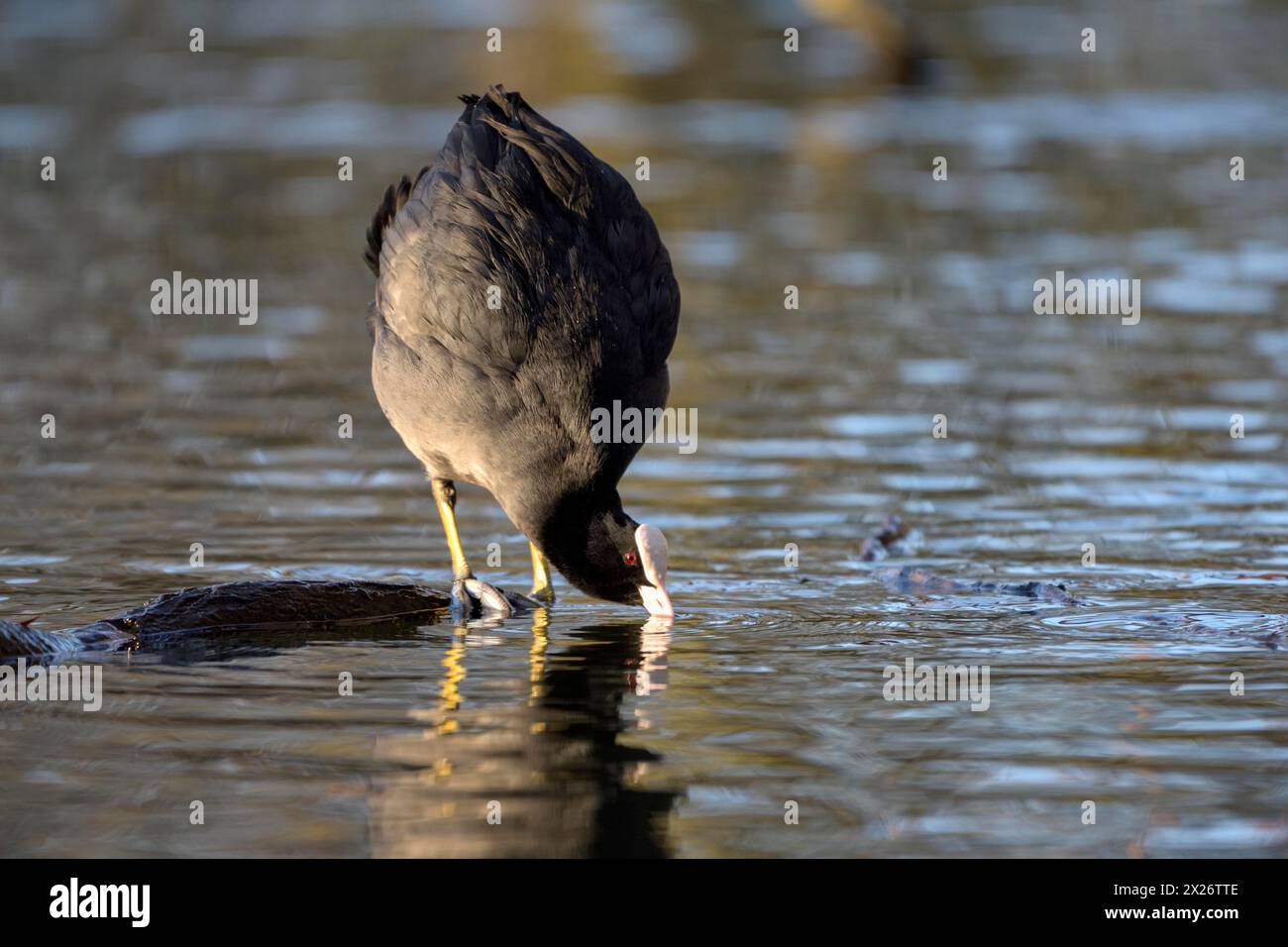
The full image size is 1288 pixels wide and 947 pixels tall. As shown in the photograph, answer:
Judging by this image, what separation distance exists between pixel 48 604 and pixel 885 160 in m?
13.0

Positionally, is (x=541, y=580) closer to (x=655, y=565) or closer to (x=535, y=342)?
(x=655, y=565)

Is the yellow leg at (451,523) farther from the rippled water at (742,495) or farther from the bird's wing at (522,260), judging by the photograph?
the bird's wing at (522,260)

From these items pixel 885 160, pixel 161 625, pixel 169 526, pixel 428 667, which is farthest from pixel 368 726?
pixel 885 160

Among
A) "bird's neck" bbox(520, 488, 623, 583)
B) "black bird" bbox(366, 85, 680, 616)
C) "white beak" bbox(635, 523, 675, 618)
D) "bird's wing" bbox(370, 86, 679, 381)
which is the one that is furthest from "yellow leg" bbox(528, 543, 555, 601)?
"bird's wing" bbox(370, 86, 679, 381)

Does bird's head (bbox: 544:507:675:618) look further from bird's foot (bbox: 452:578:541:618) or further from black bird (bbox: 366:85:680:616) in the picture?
bird's foot (bbox: 452:578:541:618)

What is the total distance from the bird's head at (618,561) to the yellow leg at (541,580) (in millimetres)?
352

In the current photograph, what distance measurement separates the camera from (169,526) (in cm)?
915

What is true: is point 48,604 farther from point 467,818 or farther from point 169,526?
point 467,818

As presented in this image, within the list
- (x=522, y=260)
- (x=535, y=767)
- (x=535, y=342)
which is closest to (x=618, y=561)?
(x=535, y=342)

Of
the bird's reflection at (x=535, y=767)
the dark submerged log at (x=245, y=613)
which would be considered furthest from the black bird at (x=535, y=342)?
the bird's reflection at (x=535, y=767)

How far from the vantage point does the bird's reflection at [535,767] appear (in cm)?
541

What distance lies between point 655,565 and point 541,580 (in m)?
0.88

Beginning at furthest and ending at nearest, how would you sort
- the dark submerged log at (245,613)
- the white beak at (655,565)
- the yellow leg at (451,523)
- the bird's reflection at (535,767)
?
the yellow leg at (451,523) → the white beak at (655,565) → the dark submerged log at (245,613) → the bird's reflection at (535,767)

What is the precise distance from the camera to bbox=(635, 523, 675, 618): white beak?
7.66 meters
